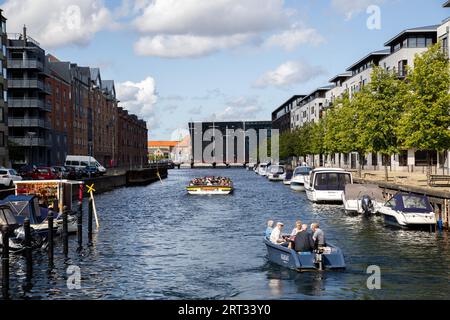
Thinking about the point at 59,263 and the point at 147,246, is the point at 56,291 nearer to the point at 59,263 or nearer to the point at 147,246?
the point at 59,263

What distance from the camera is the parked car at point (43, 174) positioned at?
67.4 meters

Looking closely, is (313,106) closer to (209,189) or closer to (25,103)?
(25,103)

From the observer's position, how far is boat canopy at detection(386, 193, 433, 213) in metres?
37.3

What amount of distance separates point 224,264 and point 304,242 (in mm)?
4315

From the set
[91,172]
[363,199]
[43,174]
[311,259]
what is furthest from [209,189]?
[311,259]

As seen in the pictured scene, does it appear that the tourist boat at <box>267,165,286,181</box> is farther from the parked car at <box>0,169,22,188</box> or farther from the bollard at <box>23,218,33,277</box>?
the bollard at <box>23,218,33,277</box>

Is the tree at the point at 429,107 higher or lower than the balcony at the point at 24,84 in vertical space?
lower

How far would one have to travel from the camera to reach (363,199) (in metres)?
45.8

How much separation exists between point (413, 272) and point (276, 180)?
290 ft

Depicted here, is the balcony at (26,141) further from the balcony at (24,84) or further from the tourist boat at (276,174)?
the tourist boat at (276,174)

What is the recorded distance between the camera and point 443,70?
53.6 m

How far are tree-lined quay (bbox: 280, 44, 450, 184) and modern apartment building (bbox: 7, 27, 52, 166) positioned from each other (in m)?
48.0

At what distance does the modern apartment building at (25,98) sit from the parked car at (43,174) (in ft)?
81.5

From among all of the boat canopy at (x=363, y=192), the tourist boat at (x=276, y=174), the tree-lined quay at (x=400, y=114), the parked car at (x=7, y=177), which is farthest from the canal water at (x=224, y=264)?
the tourist boat at (x=276, y=174)
